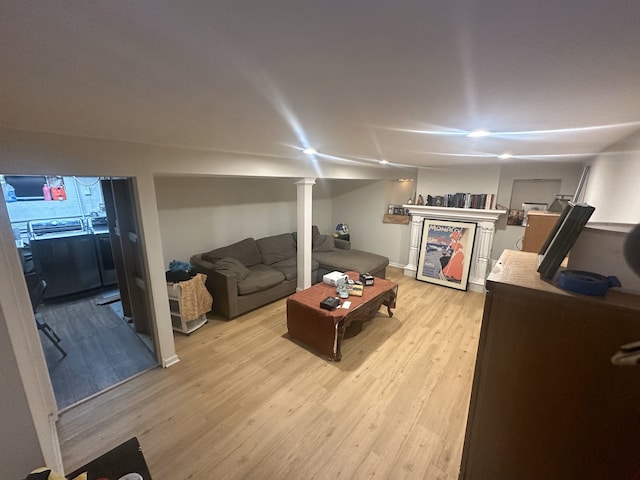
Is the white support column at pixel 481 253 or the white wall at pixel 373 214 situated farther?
the white wall at pixel 373 214

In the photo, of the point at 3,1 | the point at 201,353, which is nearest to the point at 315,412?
the point at 201,353

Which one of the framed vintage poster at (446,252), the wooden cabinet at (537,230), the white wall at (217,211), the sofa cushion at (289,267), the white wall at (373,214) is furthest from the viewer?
the white wall at (373,214)

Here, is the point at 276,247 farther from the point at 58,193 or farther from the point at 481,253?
the point at 58,193

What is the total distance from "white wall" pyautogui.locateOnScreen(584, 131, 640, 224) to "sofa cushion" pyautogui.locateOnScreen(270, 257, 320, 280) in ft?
11.4

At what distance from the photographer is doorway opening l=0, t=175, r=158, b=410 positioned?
2.57m

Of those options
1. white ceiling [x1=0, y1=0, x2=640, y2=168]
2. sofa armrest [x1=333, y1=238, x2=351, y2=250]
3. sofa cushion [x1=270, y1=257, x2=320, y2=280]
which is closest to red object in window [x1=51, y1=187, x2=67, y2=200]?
sofa cushion [x1=270, y1=257, x2=320, y2=280]

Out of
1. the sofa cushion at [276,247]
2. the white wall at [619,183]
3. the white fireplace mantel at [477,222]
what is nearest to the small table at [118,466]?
the white wall at [619,183]

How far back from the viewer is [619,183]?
70.2 inches

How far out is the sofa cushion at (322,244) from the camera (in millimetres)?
5238

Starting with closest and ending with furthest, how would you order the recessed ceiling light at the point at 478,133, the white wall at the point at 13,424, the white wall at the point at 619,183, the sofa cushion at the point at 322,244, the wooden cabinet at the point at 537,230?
the white wall at the point at 13,424
the white wall at the point at 619,183
the recessed ceiling light at the point at 478,133
the wooden cabinet at the point at 537,230
the sofa cushion at the point at 322,244

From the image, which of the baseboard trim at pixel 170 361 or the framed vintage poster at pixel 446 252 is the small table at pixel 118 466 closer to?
the baseboard trim at pixel 170 361

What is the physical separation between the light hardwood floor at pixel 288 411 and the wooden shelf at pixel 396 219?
8.61 ft

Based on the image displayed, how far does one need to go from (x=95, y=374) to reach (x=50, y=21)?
10.2ft

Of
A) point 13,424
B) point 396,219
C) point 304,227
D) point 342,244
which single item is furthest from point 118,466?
point 396,219
